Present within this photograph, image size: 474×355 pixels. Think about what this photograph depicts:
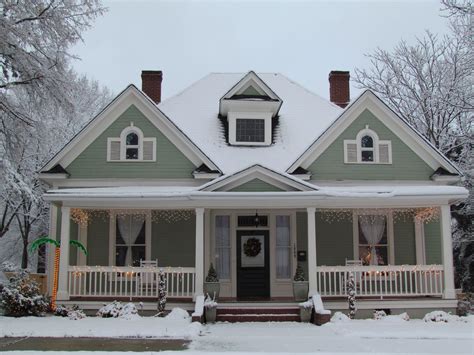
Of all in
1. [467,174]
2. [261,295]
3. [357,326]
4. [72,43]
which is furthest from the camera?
[467,174]

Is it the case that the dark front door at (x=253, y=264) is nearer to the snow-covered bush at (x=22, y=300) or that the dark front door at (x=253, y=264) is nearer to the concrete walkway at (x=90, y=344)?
the snow-covered bush at (x=22, y=300)

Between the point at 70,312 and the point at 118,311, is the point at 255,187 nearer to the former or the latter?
the point at 118,311

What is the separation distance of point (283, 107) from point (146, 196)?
6.79 m

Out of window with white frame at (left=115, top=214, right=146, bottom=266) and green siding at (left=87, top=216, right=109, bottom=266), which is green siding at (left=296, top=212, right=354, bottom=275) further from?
green siding at (left=87, top=216, right=109, bottom=266)

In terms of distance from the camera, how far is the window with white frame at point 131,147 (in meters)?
17.0

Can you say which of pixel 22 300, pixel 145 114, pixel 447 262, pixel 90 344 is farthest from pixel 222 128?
pixel 90 344

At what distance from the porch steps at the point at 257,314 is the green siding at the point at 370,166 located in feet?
14.3

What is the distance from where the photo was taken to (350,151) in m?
17.2

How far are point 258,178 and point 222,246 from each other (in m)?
2.83

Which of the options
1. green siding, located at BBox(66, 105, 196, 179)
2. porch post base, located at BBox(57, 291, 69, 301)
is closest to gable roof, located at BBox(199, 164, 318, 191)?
green siding, located at BBox(66, 105, 196, 179)

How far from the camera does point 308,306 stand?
14.1m

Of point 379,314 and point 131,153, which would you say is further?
point 131,153

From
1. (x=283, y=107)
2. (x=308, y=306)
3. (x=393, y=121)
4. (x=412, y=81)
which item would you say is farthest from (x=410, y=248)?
(x=412, y=81)

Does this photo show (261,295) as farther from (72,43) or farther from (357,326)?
(72,43)
